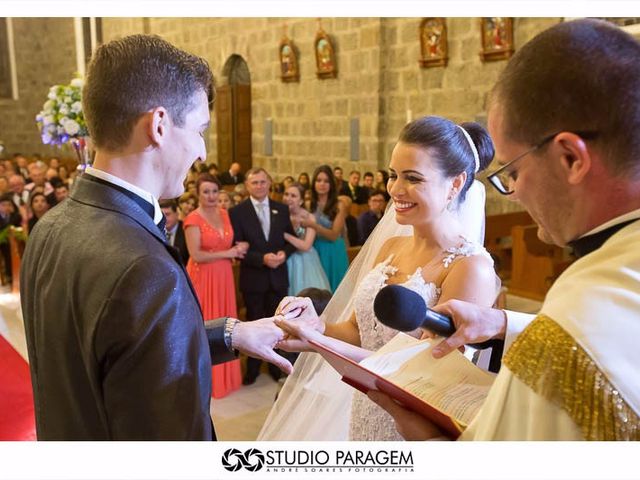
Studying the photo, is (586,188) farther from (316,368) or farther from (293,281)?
(293,281)

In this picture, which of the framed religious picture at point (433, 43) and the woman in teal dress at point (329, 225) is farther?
the framed religious picture at point (433, 43)

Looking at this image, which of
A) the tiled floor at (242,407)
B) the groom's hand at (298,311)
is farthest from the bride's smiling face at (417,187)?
the tiled floor at (242,407)

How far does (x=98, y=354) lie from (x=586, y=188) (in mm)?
989

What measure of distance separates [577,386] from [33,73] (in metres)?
21.6

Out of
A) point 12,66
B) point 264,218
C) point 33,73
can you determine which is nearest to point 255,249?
point 264,218

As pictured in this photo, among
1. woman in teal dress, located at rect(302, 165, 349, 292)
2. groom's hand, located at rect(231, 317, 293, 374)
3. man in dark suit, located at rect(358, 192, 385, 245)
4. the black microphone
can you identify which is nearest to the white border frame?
woman in teal dress, located at rect(302, 165, 349, 292)

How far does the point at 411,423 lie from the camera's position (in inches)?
54.1

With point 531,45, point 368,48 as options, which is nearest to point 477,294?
point 531,45

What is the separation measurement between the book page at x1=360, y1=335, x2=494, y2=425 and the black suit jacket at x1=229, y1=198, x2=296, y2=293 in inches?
135

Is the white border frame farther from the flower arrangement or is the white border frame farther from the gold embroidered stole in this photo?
the gold embroidered stole

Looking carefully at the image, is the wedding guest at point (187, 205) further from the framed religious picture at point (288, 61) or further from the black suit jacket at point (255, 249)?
the framed religious picture at point (288, 61)

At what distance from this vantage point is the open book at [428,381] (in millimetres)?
1318

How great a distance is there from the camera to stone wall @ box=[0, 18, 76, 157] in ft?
63.3

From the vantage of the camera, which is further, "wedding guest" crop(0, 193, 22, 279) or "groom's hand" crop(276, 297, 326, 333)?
"wedding guest" crop(0, 193, 22, 279)
